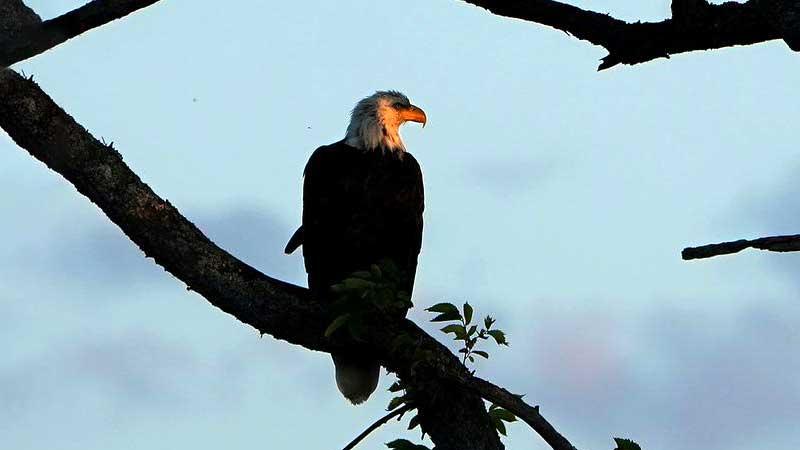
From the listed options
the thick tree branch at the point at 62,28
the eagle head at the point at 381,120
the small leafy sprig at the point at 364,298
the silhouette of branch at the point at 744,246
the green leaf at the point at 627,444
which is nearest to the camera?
the silhouette of branch at the point at 744,246

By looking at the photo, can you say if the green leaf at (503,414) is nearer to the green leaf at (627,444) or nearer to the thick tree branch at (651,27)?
the green leaf at (627,444)

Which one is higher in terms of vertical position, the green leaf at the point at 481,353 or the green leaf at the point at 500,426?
the green leaf at the point at 481,353

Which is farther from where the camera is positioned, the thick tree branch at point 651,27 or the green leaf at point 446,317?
the green leaf at point 446,317

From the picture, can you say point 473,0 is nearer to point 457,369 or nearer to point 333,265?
point 457,369

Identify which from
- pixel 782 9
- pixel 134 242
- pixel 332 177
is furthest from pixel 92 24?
pixel 332 177

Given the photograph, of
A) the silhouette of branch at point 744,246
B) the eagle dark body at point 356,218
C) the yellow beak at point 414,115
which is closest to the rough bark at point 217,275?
the eagle dark body at point 356,218

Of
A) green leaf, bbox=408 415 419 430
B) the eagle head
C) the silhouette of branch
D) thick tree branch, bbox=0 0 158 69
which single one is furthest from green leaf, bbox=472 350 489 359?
the eagle head

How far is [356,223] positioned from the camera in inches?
262

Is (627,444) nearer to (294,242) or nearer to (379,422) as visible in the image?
(379,422)

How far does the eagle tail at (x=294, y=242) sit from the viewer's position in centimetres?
655

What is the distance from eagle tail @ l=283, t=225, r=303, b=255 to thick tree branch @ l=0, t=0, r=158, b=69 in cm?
287

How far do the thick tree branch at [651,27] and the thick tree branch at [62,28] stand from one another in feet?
4.04

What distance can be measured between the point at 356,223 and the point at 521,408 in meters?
2.33

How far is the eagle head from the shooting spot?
7.45 meters
